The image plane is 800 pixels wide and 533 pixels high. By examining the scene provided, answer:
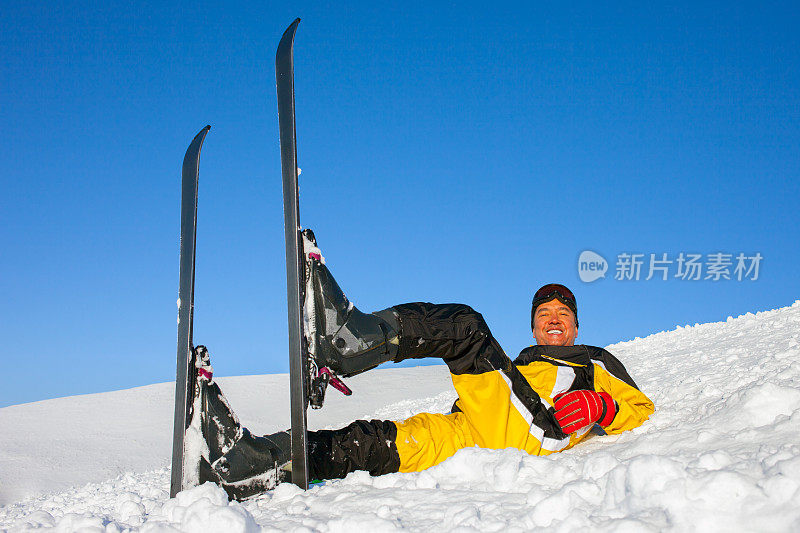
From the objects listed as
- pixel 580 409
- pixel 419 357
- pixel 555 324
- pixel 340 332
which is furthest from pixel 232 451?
pixel 555 324

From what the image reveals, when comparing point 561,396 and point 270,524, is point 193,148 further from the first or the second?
point 561,396

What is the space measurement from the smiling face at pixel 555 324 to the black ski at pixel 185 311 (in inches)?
86.3

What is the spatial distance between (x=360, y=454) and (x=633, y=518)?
51.3 inches

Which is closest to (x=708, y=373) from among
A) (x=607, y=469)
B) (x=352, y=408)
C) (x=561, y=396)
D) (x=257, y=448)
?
(x=561, y=396)

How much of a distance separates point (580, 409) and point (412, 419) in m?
0.80

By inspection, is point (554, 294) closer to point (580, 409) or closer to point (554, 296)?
point (554, 296)

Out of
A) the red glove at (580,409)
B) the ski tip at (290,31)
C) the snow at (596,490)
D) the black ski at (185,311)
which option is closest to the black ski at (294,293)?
the snow at (596,490)

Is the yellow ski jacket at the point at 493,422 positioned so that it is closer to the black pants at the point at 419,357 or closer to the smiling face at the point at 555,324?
the black pants at the point at 419,357

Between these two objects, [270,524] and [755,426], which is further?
[755,426]

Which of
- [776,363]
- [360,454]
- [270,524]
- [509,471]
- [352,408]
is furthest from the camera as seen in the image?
[352,408]

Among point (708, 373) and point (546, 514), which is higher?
point (708, 373)

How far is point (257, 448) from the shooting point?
233 centimetres

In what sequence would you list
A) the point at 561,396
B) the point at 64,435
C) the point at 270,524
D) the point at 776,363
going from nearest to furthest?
1. the point at 270,524
2. the point at 561,396
3. the point at 776,363
4. the point at 64,435

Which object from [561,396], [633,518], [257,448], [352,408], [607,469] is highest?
[352,408]
